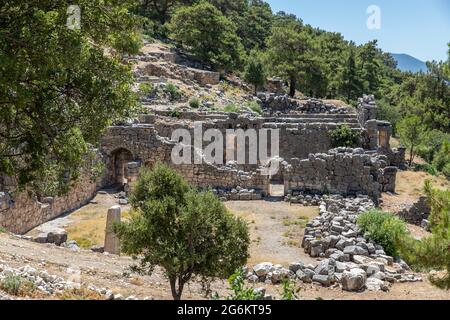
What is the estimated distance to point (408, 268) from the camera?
50.6 feet

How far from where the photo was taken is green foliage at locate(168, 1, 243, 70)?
2057 inches

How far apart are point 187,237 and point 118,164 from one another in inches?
706

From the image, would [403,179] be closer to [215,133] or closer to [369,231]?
[215,133]

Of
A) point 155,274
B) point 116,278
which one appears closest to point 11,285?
point 116,278

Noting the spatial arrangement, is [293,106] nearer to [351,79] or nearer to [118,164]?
[351,79]

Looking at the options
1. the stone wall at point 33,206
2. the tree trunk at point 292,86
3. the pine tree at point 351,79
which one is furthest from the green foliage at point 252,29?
the stone wall at point 33,206

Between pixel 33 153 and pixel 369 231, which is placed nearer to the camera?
pixel 33 153

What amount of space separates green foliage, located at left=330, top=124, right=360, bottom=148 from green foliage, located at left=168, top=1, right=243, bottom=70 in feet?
78.5

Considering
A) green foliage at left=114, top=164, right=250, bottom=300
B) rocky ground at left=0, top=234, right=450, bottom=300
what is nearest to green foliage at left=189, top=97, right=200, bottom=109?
rocky ground at left=0, top=234, right=450, bottom=300

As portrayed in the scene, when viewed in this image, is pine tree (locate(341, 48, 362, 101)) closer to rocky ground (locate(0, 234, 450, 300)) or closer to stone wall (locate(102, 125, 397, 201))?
stone wall (locate(102, 125, 397, 201))

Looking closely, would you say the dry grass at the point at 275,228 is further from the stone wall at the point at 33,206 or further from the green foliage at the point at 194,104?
the green foliage at the point at 194,104

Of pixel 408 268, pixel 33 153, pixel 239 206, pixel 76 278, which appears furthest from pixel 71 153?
pixel 239 206

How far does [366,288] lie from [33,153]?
8.20 m

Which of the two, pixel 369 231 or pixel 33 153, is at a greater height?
pixel 33 153
